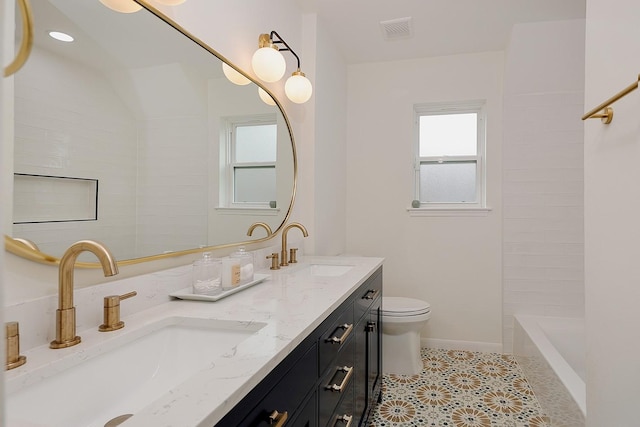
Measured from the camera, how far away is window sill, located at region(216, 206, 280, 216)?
1.66 metres

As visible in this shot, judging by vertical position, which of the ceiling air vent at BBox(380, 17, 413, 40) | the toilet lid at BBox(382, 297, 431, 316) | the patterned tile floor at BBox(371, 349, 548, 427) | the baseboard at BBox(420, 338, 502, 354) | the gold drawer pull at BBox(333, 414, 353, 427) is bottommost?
the patterned tile floor at BBox(371, 349, 548, 427)

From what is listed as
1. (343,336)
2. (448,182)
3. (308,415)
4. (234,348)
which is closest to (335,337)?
(343,336)

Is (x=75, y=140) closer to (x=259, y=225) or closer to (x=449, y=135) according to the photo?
(x=259, y=225)

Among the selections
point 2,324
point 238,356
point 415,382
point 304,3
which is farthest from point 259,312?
point 304,3

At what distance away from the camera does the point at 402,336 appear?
8.80 feet

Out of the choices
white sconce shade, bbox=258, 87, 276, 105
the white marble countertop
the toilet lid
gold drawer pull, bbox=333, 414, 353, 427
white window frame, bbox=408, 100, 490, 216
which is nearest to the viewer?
the white marble countertop

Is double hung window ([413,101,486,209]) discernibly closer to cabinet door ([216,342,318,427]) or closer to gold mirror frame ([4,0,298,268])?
gold mirror frame ([4,0,298,268])

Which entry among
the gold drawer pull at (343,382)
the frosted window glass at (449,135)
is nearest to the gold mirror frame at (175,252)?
the gold drawer pull at (343,382)

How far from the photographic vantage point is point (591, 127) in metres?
1.31

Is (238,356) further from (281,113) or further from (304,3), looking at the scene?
(304,3)

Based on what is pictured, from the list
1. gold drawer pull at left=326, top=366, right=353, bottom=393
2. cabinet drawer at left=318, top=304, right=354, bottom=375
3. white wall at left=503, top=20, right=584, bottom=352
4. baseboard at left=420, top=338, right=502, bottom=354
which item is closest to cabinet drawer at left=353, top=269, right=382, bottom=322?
cabinet drawer at left=318, top=304, right=354, bottom=375

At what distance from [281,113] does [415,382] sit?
193 centimetres

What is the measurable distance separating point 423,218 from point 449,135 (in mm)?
760

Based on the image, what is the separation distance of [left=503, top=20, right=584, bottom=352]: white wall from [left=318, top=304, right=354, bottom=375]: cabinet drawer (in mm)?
2040
